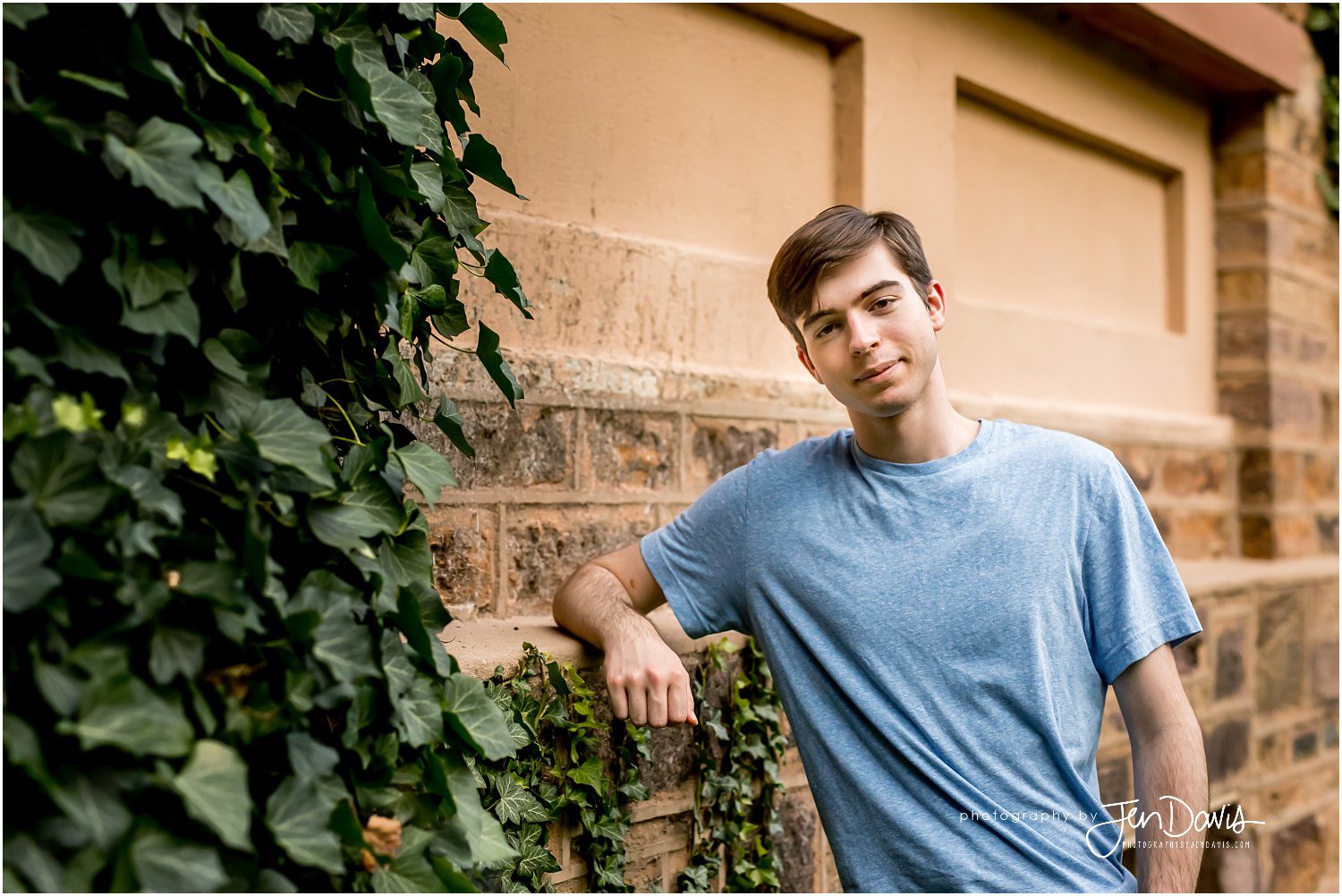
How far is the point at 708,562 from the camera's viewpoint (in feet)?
7.93

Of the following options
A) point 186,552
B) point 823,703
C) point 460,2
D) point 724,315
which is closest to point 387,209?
point 460,2

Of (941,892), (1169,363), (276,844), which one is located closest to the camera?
(276,844)

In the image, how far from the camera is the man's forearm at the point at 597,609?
7.36 ft

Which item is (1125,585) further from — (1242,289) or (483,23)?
(1242,289)

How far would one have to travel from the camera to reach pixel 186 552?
1249 mm

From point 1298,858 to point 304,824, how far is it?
523 cm

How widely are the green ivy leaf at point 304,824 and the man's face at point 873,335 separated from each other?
1.34m

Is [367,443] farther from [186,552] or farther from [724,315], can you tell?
[724,315]

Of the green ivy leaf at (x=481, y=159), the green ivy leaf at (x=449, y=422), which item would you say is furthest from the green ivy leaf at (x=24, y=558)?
the green ivy leaf at (x=481, y=159)

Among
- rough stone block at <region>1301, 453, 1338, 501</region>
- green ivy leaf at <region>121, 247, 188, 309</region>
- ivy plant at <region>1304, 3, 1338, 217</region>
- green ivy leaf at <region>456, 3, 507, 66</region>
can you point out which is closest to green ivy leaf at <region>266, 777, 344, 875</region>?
green ivy leaf at <region>121, 247, 188, 309</region>

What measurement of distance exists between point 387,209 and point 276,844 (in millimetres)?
843

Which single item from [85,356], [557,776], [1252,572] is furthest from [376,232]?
[1252,572]

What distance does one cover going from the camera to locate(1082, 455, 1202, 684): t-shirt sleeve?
85.7 inches

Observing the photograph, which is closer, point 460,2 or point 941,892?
point 460,2
